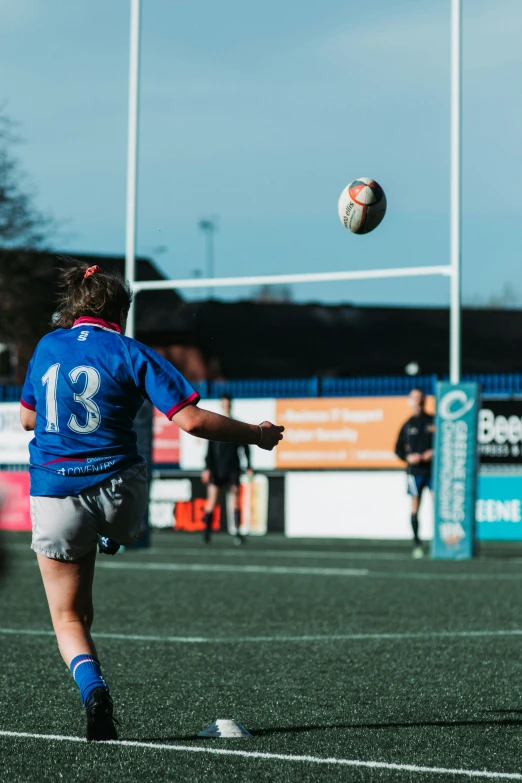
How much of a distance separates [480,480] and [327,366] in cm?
3547

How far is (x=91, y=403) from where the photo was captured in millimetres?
5215

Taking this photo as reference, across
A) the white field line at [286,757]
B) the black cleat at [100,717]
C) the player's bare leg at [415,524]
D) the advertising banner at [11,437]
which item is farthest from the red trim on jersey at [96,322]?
the advertising banner at [11,437]

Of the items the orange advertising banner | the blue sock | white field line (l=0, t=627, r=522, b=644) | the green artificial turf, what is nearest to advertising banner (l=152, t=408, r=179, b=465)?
the orange advertising banner

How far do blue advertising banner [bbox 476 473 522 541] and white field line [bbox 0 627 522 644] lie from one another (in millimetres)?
10961

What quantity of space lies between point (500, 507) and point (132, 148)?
717 centimetres

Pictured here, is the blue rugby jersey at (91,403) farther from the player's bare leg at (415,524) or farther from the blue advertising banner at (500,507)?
the blue advertising banner at (500,507)

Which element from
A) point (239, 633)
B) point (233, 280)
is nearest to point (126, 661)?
point (239, 633)

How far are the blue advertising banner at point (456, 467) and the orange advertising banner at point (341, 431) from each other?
4125 mm

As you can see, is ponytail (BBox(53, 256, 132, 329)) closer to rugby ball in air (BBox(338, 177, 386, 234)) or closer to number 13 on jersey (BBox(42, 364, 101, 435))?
number 13 on jersey (BBox(42, 364, 101, 435))

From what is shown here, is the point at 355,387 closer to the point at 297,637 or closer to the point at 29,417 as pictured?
the point at 297,637

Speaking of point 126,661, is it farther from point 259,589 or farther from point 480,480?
point 480,480

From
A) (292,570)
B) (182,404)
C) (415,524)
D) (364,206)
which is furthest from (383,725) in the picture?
(415,524)

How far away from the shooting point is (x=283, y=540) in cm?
2122

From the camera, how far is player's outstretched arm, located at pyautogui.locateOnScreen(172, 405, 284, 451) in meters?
5.11
